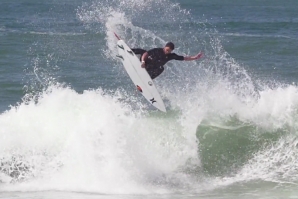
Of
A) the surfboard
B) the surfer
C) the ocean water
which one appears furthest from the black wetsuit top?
the ocean water

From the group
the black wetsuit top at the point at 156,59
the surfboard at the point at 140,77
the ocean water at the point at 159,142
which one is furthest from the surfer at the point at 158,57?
the ocean water at the point at 159,142

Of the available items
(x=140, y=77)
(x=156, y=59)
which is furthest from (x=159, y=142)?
(x=156, y=59)

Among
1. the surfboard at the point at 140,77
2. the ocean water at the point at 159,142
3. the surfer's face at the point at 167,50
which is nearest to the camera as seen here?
the ocean water at the point at 159,142

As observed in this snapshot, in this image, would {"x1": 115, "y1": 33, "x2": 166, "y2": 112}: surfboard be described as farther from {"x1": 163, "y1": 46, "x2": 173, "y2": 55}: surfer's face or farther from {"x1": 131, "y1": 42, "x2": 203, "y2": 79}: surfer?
{"x1": 163, "y1": 46, "x2": 173, "y2": 55}: surfer's face

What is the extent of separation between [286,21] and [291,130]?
1177 inches

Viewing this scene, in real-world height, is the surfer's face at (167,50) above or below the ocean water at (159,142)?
above

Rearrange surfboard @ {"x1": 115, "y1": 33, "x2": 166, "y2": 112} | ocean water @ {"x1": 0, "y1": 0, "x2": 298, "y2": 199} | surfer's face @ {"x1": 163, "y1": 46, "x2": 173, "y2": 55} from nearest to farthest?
ocean water @ {"x1": 0, "y1": 0, "x2": 298, "y2": 199} < surfer's face @ {"x1": 163, "y1": 46, "x2": 173, "y2": 55} < surfboard @ {"x1": 115, "y1": 33, "x2": 166, "y2": 112}

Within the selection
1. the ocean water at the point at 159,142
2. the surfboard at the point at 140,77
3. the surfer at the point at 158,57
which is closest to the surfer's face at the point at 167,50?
the surfer at the point at 158,57

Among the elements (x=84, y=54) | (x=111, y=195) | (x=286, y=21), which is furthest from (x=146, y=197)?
(x=286, y=21)

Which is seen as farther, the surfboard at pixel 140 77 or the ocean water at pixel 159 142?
the surfboard at pixel 140 77

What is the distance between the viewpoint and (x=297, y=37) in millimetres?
32719

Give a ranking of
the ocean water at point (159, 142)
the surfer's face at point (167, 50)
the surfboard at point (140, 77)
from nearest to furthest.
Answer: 1. the ocean water at point (159, 142)
2. the surfer's face at point (167, 50)
3. the surfboard at point (140, 77)

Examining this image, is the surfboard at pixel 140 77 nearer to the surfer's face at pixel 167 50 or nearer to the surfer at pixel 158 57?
the surfer at pixel 158 57

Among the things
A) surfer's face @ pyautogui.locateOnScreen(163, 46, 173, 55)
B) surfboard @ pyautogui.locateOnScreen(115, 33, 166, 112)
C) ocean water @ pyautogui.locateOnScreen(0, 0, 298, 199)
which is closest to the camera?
ocean water @ pyautogui.locateOnScreen(0, 0, 298, 199)
